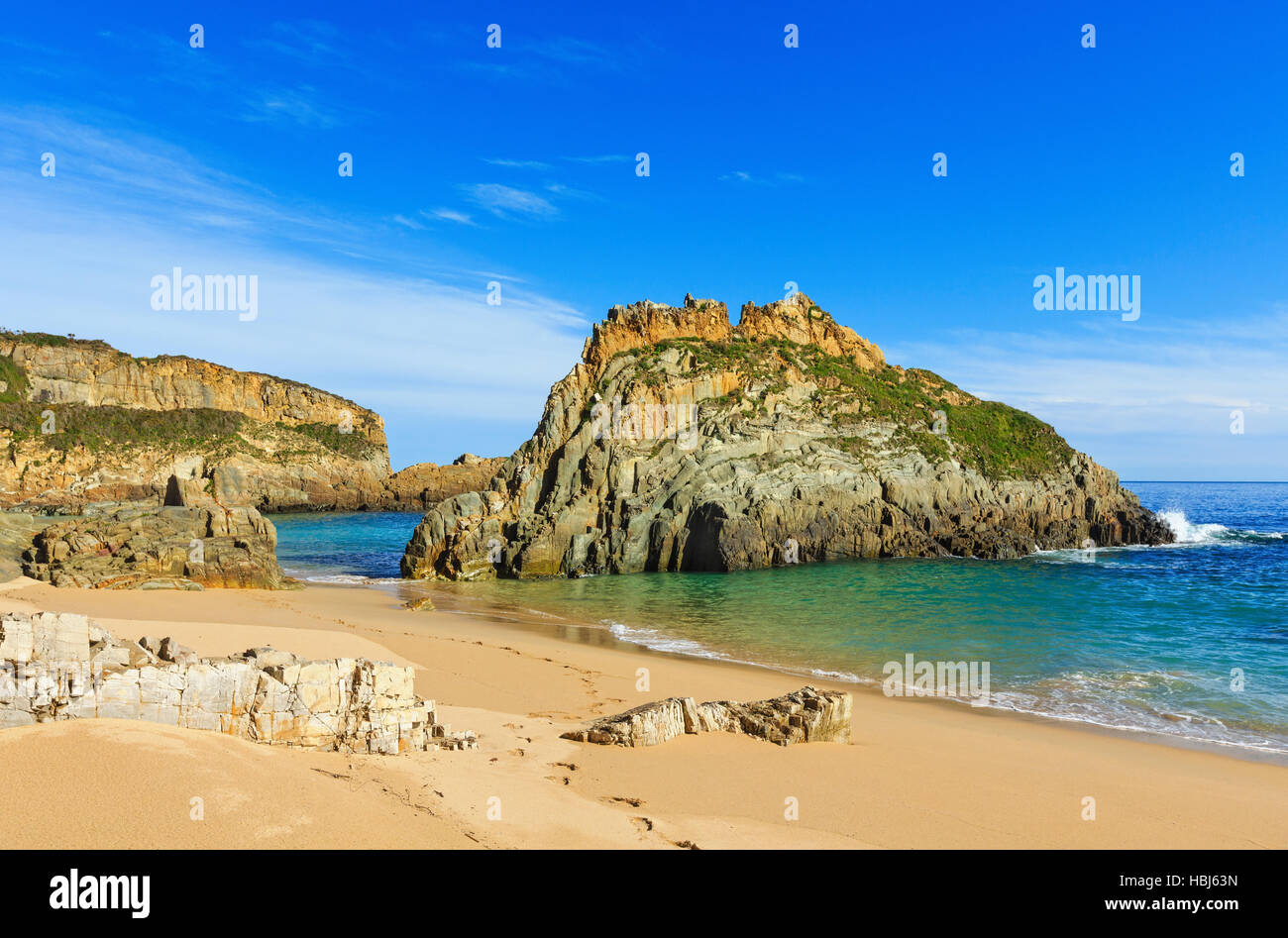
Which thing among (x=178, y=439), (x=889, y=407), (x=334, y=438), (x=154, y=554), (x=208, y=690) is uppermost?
(x=334, y=438)

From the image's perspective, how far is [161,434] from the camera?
88.3m

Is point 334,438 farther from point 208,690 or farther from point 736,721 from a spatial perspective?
point 208,690

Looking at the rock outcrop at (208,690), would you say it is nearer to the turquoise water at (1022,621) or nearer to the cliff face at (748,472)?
the turquoise water at (1022,621)

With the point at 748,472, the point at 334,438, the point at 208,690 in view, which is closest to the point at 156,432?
the point at 334,438

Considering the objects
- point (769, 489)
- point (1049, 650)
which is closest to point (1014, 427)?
point (769, 489)

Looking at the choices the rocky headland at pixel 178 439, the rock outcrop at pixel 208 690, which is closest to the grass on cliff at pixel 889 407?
the rock outcrop at pixel 208 690

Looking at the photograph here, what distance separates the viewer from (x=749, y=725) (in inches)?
372

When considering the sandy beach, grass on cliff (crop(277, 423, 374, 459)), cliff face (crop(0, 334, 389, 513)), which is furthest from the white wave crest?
grass on cliff (crop(277, 423, 374, 459))

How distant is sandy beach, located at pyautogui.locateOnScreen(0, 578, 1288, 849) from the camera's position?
15.7 ft

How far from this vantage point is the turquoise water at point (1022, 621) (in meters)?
14.0

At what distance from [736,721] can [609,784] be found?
2739 mm

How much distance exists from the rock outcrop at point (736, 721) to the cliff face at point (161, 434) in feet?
269

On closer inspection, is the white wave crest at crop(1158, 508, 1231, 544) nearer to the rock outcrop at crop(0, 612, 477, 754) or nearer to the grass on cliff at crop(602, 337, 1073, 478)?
the grass on cliff at crop(602, 337, 1073, 478)

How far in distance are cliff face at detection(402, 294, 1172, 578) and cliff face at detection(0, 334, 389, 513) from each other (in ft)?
187
